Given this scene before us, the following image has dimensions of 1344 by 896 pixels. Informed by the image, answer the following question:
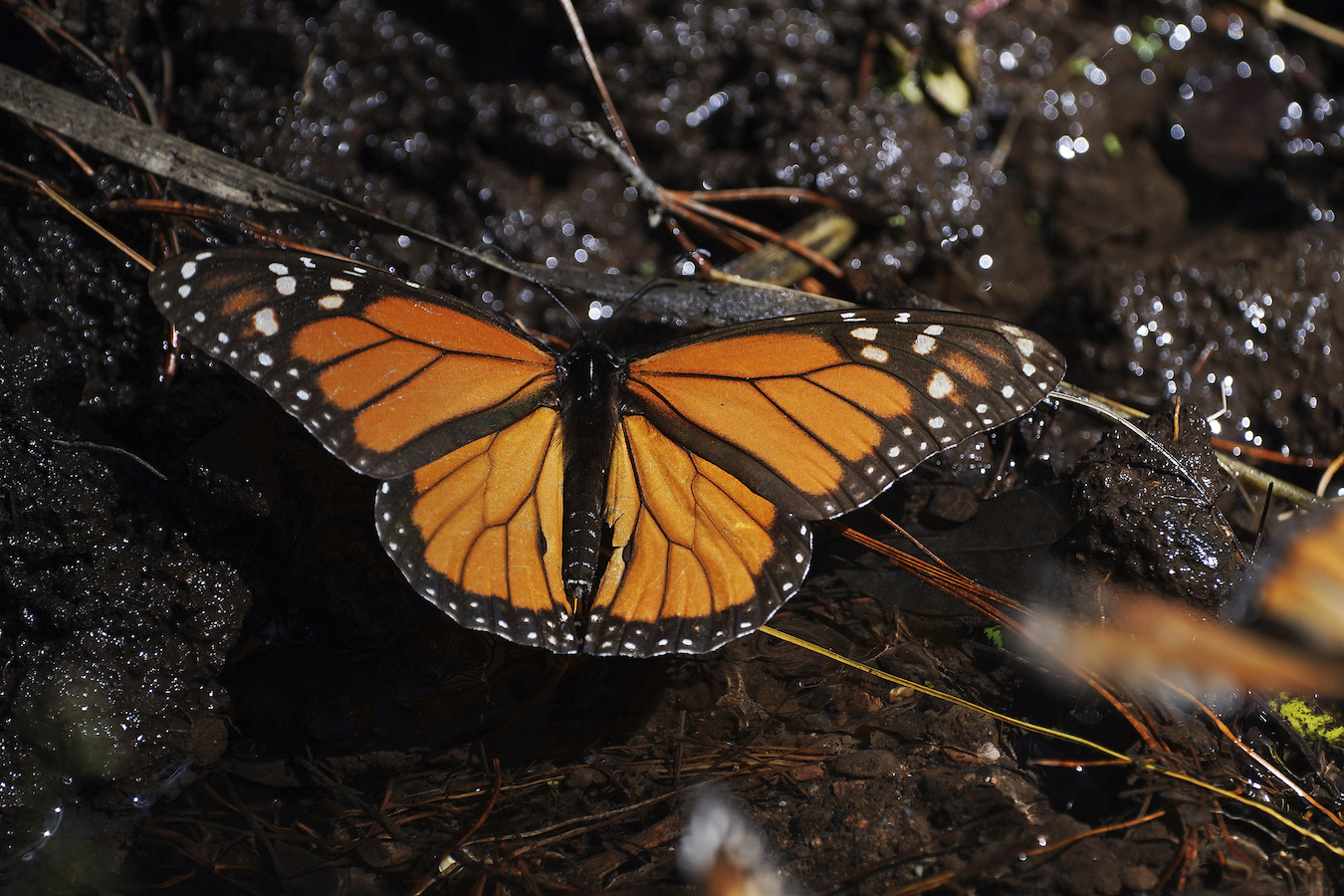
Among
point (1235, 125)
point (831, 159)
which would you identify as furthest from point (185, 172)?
point (1235, 125)

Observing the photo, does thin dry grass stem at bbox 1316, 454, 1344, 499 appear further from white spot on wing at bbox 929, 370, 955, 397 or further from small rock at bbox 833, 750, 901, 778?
small rock at bbox 833, 750, 901, 778

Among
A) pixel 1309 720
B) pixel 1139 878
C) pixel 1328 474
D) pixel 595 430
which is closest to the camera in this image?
pixel 1139 878

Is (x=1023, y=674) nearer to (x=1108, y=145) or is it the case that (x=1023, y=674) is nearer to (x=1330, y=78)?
(x=1108, y=145)

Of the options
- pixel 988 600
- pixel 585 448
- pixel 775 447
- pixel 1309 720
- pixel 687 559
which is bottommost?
pixel 1309 720

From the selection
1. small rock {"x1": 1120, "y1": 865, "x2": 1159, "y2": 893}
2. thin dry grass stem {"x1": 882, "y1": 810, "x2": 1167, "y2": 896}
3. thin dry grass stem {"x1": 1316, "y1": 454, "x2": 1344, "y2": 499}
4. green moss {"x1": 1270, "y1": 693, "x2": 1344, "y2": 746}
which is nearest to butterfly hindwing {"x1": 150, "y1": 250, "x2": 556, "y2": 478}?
thin dry grass stem {"x1": 882, "y1": 810, "x2": 1167, "y2": 896}

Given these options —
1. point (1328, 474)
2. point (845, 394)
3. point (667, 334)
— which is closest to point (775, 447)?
point (845, 394)

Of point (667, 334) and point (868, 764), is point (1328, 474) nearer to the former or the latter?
point (868, 764)
